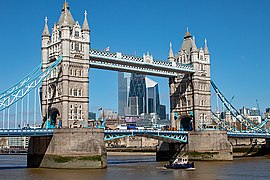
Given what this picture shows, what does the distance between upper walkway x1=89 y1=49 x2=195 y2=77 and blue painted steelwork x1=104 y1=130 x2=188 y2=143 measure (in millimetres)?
10173

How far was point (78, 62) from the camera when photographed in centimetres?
5738

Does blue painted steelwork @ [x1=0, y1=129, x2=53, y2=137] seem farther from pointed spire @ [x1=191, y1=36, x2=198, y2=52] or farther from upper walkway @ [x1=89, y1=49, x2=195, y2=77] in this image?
pointed spire @ [x1=191, y1=36, x2=198, y2=52]

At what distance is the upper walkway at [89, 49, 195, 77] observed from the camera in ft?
199

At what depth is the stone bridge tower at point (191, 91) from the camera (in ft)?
235

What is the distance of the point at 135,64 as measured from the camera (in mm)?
64250

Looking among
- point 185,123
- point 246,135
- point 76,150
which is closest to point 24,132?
point 76,150

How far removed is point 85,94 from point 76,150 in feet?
33.0

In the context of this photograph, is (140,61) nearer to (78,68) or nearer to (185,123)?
(78,68)

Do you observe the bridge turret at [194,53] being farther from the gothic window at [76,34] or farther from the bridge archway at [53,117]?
the bridge archway at [53,117]

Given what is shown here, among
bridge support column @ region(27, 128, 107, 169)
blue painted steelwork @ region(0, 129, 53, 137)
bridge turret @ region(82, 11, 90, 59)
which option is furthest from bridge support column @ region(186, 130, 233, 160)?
blue painted steelwork @ region(0, 129, 53, 137)

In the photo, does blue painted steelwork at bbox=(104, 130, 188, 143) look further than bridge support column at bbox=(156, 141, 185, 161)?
No

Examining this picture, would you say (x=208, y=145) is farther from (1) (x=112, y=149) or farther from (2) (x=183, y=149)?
(1) (x=112, y=149)

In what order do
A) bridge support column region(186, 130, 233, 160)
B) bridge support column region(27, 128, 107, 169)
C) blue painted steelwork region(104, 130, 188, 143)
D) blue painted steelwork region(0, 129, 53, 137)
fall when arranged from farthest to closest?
1. bridge support column region(186, 130, 233, 160)
2. blue painted steelwork region(104, 130, 188, 143)
3. bridge support column region(27, 128, 107, 169)
4. blue painted steelwork region(0, 129, 53, 137)

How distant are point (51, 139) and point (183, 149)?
Answer: 76.0 feet
